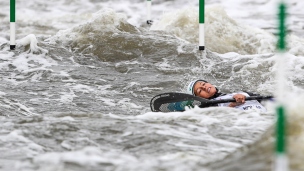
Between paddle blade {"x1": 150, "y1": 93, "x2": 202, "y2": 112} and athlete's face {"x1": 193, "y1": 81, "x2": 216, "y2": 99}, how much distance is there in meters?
0.40

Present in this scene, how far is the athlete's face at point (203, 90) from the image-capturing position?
749cm

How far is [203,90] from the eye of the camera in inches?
297

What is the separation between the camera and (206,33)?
11.3 metres

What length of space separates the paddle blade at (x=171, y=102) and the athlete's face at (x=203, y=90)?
0.40 m

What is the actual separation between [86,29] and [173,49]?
1.33 meters

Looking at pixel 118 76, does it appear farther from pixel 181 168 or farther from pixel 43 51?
pixel 181 168

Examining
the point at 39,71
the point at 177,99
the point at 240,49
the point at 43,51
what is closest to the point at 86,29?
the point at 43,51

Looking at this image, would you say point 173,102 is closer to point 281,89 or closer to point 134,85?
point 134,85

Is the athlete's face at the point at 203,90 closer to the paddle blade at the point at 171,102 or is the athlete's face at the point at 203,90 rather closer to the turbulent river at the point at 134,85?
the paddle blade at the point at 171,102

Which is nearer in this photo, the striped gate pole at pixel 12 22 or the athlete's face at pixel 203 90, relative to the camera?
the athlete's face at pixel 203 90

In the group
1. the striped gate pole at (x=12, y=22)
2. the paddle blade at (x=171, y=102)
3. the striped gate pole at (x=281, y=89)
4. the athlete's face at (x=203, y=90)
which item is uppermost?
the striped gate pole at (x=12, y=22)

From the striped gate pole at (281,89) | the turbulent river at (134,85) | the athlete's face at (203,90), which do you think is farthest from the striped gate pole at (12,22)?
the striped gate pole at (281,89)

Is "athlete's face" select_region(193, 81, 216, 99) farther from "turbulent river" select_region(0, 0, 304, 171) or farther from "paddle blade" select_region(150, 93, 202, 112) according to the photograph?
"turbulent river" select_region(0, 0, 304, 171)

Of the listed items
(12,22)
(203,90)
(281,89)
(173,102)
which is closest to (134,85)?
(203,90)
